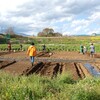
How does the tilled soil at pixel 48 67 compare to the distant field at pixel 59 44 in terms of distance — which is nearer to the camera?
the tilled soil at pixel 48 67

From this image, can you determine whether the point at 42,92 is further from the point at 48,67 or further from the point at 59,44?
the point at 59,44

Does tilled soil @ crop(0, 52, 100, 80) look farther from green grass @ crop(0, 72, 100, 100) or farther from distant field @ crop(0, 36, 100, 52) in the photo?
distant field @ crop(0, 36, 100, 52)

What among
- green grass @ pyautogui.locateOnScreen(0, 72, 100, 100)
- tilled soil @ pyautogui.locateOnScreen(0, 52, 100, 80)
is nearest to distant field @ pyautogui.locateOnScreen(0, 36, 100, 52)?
tilled soil @ pyautogui.locateOnScreen(0, 52, 100, 80)

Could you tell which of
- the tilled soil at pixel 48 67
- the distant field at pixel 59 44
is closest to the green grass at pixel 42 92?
the tilled soil at pixel 48 67

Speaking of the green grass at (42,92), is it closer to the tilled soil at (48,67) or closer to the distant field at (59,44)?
the tilled soil at (48,67)

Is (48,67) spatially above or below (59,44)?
above

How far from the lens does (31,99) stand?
10328 millimetres

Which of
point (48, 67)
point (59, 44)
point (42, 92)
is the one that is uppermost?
point (42, 92)

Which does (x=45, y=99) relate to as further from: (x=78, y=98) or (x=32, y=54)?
(x=32, y=54)

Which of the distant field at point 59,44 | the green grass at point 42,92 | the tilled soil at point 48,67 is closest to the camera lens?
the green grass at point 42,92

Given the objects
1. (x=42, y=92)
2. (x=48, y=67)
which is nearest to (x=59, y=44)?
(x=48, y=67)

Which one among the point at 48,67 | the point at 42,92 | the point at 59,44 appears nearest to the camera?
the point at 42,92

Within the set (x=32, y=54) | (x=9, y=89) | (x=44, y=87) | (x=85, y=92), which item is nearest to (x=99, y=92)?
(x=85, y=92)

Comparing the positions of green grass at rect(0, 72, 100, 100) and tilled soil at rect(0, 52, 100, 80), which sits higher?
green grass at rect(0, 72, 100, 100)
